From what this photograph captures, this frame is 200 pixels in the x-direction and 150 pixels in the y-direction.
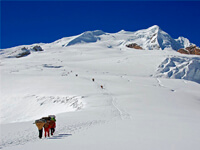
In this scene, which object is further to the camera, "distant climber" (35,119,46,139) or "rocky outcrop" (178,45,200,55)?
"rocky outcrop" (178,45,200,55)

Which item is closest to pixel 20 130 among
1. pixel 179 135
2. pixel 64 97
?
pixel 179 135

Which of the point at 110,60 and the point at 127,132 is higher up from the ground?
the point at 110,60

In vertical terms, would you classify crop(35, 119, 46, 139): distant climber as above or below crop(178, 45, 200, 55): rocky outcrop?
below

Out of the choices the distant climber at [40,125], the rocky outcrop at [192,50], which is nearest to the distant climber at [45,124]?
the distant climber at [40,125]

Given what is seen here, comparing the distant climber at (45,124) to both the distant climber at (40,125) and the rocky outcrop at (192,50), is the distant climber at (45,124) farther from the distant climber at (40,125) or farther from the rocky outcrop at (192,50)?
the rocky outcrop at (192,50)

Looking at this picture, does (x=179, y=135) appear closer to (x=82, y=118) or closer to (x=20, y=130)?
(x=82, y=118)

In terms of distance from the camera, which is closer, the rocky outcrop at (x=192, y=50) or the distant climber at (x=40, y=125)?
the distant climber at (x=40, y=125)

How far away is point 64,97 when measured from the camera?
75.0 ft

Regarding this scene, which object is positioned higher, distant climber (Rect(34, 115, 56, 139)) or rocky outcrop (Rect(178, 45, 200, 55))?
rocky outcrop (Rect(178, 45, 200, 55))

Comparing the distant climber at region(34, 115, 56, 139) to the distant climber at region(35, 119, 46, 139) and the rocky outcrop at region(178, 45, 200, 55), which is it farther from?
the rocky outcrop at region(178, 45, 200, 55)

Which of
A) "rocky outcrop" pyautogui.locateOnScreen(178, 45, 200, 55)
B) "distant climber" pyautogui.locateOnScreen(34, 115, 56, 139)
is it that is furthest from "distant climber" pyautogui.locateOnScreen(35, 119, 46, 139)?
"rocky outcrop" pyautogui.locateOnScreen(178, 45, 200, 55)

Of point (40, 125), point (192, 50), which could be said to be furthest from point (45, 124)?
point (192, 50)

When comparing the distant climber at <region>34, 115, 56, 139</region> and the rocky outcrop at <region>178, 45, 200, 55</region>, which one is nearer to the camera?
the distant climber at <region>34, 115, 56, 139</region>

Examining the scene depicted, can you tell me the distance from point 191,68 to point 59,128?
57.0 meters
